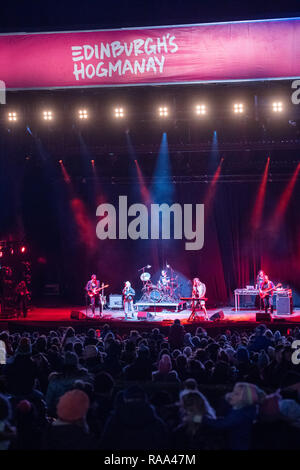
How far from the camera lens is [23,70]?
12242 mm

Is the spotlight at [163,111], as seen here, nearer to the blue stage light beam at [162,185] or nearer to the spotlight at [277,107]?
the spotlight at [277,107]

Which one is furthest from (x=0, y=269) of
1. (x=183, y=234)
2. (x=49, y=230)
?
(x=183, y=234)

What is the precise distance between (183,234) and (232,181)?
9.24ft

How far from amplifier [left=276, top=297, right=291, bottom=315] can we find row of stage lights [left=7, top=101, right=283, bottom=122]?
21.0 feet

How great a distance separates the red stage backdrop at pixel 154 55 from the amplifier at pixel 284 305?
774 centimetres

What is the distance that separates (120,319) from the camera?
1530 cm

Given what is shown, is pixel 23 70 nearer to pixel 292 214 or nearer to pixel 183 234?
pixel 183 234

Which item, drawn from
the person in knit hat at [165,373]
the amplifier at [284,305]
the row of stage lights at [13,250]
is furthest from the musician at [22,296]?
the person in knit hat at [165,373]

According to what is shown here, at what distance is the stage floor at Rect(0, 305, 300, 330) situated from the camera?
13.1 meters

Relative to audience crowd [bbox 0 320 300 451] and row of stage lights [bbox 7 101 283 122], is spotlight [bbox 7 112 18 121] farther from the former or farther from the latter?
audience crowd [bbox 0 320 300 451]

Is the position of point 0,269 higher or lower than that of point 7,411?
higher

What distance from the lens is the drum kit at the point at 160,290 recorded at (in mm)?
18375

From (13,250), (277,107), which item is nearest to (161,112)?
(277,107)
